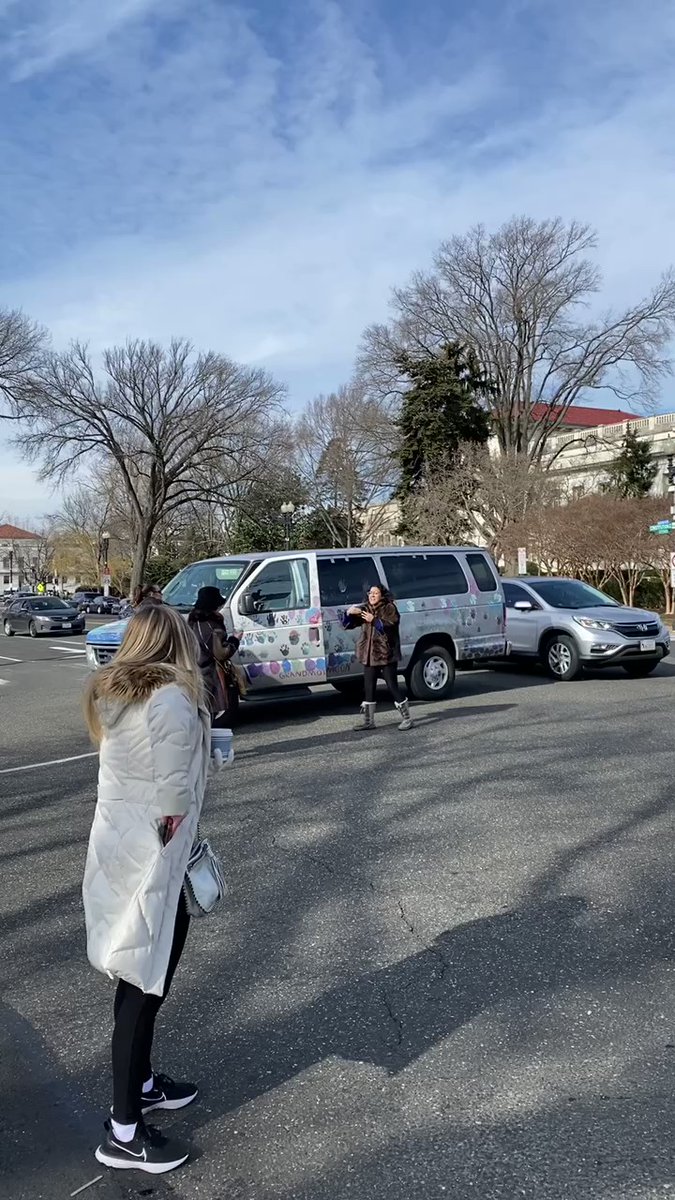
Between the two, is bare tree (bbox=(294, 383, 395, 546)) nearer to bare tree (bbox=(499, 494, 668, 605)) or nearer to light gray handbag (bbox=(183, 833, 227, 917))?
bare tree (bbox=(499, 494, 668, 605))

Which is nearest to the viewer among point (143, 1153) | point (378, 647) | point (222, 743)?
point (143, 1153)

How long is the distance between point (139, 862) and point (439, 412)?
142 ft

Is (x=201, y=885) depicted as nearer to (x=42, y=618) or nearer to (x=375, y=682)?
(x=375, y=682)

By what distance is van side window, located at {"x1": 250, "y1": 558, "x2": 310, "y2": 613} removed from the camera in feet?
37.7

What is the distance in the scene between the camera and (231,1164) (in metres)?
2.96

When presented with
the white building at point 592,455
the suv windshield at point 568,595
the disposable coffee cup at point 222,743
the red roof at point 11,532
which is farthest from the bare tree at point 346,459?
the red roof at point 11,532

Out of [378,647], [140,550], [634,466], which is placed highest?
[634,466]

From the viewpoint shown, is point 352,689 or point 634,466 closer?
point 352,689

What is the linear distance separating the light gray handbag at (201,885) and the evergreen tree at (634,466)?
4726 cm

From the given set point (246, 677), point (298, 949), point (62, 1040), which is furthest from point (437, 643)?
point (62, 1040)

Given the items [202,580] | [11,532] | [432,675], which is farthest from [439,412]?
[11,532]

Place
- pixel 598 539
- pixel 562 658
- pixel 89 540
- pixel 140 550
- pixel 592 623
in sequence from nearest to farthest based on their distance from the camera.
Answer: pixel 592 623 < pixel 562 658 < pixel 598 539 < pixel 140 550 < pixel 89 540

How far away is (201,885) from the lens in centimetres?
318

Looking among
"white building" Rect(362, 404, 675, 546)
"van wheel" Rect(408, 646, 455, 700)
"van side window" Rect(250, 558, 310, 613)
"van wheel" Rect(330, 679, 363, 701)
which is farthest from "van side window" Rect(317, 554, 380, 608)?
"white building" Rect(362, 404, 675, 546)
